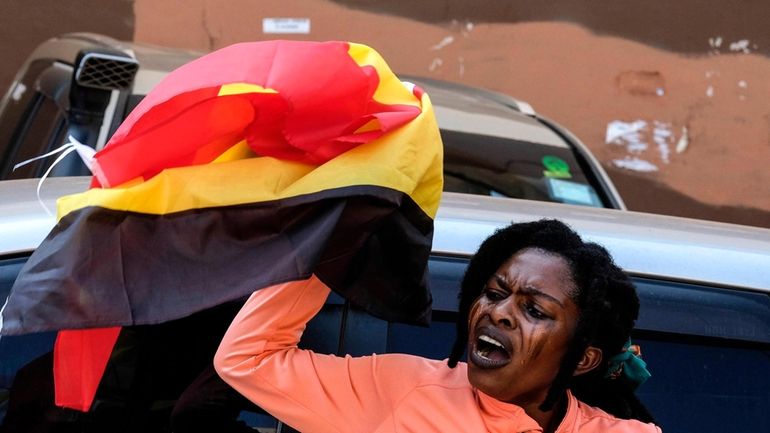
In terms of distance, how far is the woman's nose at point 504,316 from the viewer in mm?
2127

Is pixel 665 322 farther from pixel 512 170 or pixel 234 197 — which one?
pixel 512 170

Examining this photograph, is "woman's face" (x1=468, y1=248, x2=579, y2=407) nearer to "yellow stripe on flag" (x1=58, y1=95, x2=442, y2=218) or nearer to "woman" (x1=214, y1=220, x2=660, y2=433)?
"woman" (x1=214, y1=220, x2=660, y2=433)

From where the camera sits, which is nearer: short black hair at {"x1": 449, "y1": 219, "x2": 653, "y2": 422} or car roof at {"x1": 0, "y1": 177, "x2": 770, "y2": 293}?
short black hair at {"x1": 449, "y1": 219, "x2": 653, "y2": 422}

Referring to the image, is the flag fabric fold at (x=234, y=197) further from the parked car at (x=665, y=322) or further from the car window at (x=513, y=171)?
the car window at (x=513, y=171)

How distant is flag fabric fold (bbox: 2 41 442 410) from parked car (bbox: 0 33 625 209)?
1739 mm

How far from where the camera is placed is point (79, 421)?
2.32 metres

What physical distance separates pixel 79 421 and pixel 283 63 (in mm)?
830

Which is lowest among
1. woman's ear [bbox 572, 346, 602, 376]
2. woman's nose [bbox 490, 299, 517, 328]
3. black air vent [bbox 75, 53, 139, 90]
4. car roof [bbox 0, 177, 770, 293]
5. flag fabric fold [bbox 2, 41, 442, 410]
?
black air vent [bbox 75, 53, 139, 90]

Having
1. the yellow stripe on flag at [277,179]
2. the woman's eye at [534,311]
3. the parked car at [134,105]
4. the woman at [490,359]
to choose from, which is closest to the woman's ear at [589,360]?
the woman at [490,359]

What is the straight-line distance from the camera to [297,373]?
218 centimetres

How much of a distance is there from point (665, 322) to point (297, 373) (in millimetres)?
820

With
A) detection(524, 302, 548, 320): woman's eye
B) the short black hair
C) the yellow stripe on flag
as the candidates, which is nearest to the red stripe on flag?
the yellow stripe on flag

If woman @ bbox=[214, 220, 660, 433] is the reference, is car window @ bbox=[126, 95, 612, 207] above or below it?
below

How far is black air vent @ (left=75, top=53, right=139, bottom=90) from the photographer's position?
385 cm
